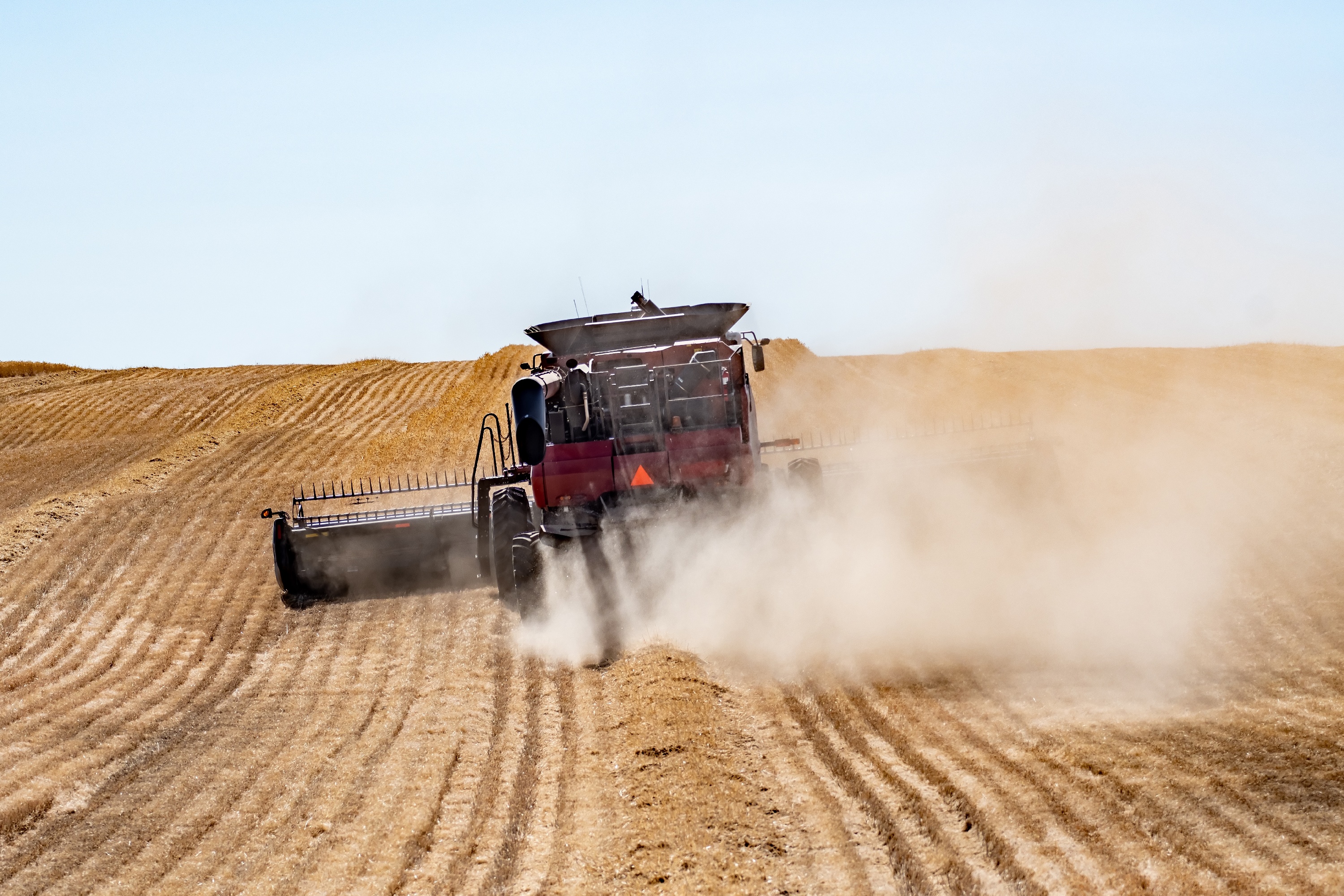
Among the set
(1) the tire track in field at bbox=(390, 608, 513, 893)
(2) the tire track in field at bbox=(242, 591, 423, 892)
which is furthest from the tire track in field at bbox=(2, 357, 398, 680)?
(1) the tire track in field at bbox=(390, 608, 513, 893)

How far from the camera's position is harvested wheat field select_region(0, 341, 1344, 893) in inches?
240

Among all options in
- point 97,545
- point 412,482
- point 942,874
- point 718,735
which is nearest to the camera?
point 942,874

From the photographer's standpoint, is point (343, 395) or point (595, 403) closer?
point (595, 403)

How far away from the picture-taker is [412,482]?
2425 cm

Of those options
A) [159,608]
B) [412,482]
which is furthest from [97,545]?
[412,482]

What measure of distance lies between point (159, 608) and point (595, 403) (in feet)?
26.6

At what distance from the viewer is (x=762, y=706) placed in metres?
8.88

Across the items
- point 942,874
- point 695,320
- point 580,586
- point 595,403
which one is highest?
point 695,320

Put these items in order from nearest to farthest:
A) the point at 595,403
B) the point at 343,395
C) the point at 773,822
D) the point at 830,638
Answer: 1. the point at 773,822
2. the point at 830,638
3. the point at 595,403
4. the point at 343,395

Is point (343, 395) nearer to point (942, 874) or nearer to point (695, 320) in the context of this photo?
point (695, 320)

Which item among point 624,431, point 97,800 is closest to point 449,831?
point 97,800

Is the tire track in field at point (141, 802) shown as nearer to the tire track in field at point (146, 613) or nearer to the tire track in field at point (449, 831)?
the tire track in field at point (449, 831)

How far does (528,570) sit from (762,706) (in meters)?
3.28

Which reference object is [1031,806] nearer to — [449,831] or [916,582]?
[449,831]
